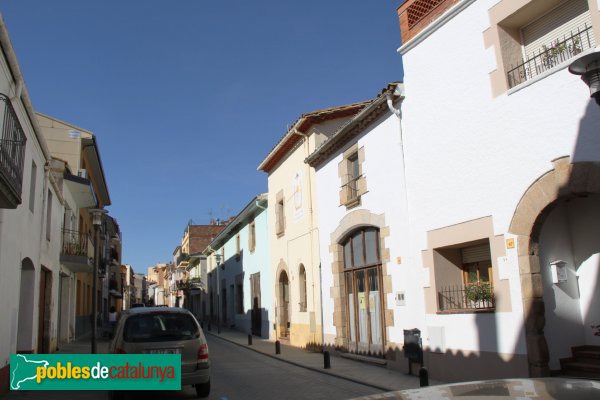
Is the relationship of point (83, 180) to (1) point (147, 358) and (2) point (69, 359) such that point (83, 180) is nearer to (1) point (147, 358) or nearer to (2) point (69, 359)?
(2) point (69, 359)

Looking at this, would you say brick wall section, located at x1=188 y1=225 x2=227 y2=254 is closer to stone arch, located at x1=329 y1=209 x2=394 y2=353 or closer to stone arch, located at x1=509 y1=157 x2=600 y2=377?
stone arch, located at x1=329 y1=209 x2=394 y2=353

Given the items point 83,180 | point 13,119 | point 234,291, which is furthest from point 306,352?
point 234,291

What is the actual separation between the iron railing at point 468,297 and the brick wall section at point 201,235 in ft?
170

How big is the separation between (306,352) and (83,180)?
372 inches

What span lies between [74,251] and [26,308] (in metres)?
6.51

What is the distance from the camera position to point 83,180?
59.1 feet

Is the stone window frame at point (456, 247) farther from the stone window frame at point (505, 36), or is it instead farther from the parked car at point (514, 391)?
the parked car at point (514, 391)

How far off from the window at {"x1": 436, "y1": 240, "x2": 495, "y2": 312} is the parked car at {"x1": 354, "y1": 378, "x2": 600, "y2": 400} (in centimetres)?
767

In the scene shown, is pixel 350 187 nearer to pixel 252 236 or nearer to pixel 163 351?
pixel 163 351

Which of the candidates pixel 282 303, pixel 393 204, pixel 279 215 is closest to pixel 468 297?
pixel 393 204

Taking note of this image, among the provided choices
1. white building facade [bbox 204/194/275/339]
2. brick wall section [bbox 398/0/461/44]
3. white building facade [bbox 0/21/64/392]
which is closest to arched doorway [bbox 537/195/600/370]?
brick wall section [bbox 398/0/461/44]

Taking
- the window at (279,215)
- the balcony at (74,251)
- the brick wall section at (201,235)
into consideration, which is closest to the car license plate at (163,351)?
the balcony at (74,251)

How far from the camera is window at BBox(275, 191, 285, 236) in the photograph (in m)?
21.6

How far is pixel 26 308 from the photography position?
12.8m
